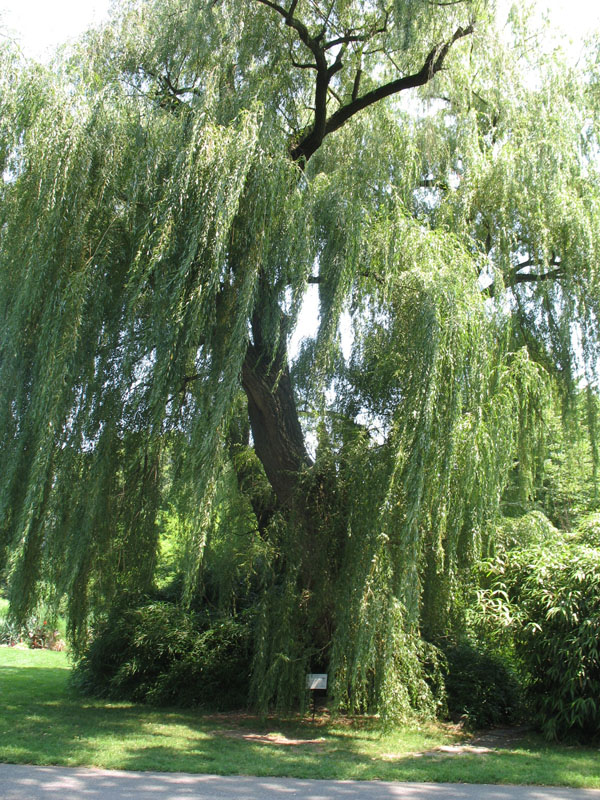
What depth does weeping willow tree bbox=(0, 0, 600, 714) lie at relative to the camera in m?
6.61

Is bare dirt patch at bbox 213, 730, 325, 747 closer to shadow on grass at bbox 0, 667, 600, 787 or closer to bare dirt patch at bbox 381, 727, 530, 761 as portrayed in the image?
shadow on grass at bbox 0, 667, 600, 787

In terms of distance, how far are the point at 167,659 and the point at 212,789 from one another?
5.87 meters

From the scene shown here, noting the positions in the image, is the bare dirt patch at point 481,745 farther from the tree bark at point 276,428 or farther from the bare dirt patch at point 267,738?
the tree bark at point 276,428

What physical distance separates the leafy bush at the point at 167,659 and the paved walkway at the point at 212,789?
472 cm

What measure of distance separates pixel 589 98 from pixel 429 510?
641cm

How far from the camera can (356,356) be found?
888 cm

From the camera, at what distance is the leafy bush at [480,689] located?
8.70 m

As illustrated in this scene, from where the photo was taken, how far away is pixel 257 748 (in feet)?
23.8

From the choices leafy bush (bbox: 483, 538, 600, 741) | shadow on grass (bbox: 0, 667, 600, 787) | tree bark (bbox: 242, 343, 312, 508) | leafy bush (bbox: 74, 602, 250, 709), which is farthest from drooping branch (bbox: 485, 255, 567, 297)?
leafy bush (bbox: 74, 602, 250, 709)

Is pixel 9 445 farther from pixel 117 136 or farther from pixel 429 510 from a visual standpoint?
pixel 429 510

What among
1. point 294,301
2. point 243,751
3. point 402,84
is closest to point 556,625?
point 243,751

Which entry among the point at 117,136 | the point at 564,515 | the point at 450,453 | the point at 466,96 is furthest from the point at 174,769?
the point at 564,515

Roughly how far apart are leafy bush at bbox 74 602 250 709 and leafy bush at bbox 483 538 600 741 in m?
4.16

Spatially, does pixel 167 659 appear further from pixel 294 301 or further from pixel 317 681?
pixel 294 301
